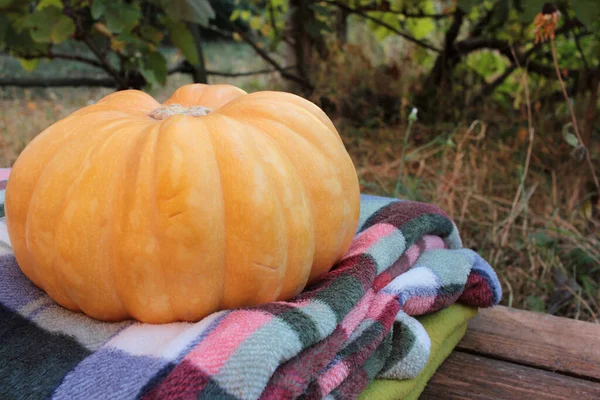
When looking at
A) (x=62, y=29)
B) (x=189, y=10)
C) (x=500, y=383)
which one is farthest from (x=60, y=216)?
(x=62, y=29)

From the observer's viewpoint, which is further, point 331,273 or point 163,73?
point 163,73

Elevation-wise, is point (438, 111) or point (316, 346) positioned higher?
point (316, 346)

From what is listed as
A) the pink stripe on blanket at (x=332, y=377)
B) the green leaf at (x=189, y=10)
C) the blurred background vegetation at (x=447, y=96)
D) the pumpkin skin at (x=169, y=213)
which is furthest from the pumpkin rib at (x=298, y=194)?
the green leaf at (x=189, y=10)

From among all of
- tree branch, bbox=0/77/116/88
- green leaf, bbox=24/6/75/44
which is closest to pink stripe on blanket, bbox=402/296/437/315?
green leaf, bbox=24/6/75/44

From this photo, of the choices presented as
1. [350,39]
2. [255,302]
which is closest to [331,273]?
[255,302]

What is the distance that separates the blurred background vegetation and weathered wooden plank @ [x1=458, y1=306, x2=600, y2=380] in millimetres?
307

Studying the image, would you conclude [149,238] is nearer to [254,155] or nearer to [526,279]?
[254,155]

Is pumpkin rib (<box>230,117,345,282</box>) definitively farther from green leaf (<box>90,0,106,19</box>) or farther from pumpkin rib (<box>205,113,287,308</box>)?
green leaf (<box>90,0,106,19</box>)

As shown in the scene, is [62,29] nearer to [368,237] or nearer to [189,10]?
[189,10]

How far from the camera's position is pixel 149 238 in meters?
0.75

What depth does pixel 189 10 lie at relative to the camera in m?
1.84

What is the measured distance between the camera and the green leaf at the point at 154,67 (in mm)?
2254

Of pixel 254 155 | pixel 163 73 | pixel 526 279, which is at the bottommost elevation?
pixel 526 279

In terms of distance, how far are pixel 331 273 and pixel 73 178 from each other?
15.5 inches
